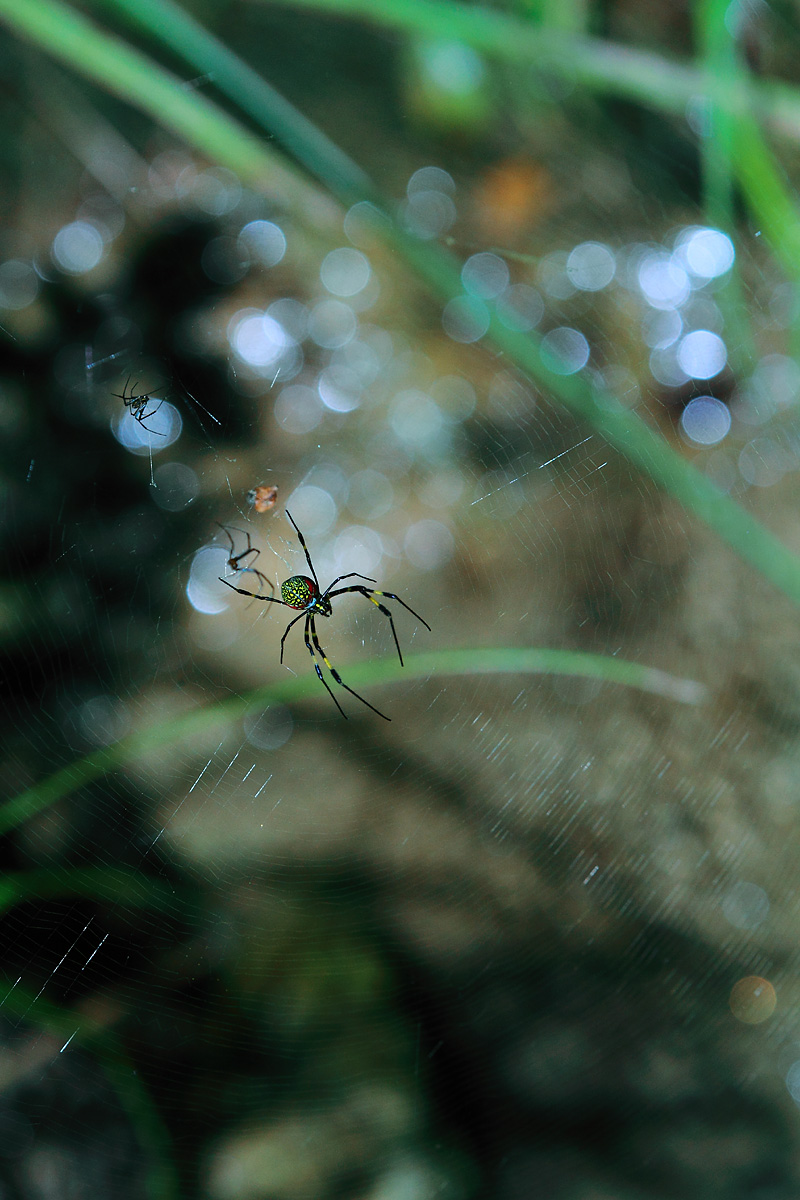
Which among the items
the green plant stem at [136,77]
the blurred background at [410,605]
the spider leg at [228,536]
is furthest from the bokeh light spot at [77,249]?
the spider leg at [228,536]

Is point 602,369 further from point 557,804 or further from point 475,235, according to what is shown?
point 557,804

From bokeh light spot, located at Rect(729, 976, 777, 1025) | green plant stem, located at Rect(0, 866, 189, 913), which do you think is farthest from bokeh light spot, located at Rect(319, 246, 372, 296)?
bokeh light spot, located at Rect(729, 976, 777, 1025)

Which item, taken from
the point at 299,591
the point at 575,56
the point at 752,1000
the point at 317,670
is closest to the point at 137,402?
the point at 299,591

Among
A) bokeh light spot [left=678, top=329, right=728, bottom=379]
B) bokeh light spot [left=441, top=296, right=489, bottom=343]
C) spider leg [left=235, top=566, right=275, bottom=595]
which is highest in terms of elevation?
bokeh light spot [left=678, top=329, right=728, bottom=379]

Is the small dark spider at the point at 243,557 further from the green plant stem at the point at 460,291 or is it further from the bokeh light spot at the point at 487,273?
the bokeh light spot at the point at 487,273

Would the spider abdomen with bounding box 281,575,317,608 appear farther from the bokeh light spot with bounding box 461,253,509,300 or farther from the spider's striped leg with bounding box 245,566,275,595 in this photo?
the bokeh light spot with bounding box 461,253,509,300

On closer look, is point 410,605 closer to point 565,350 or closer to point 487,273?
point 565,350
